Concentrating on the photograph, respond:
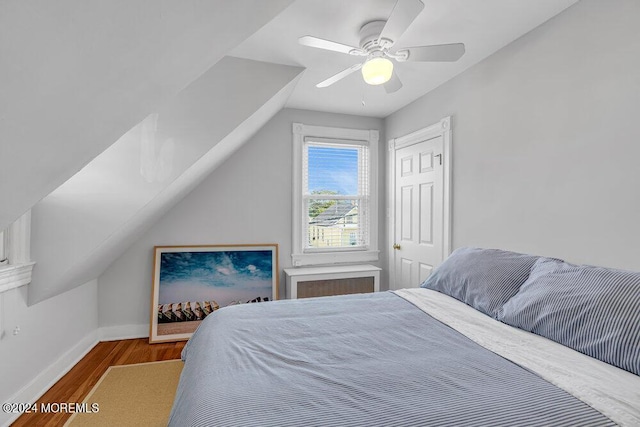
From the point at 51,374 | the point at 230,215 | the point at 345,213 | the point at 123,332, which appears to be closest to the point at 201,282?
the point at 230,215

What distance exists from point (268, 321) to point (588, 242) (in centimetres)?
184

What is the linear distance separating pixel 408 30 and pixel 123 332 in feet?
11.8

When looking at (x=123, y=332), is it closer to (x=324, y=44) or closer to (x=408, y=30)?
(x=324, y=44)

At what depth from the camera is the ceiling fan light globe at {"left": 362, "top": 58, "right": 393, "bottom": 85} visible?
1907mm

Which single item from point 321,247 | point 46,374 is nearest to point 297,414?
point 46,374

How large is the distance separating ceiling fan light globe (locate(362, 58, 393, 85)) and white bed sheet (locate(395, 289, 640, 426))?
4.66 ft

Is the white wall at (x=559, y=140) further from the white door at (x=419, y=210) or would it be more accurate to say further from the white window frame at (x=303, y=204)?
the white window frame at (x=303, y=204)

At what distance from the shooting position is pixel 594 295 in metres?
1.33

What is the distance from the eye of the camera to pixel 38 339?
2.14m

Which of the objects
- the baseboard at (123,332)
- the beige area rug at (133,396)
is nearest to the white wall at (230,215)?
the baseboard at (123,332)

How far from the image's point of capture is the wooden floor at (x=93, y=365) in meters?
1.90

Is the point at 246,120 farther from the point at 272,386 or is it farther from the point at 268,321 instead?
the point at 272,386

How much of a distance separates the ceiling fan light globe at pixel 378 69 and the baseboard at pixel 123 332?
3.09 meters

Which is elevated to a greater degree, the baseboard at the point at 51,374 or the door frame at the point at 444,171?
the door frame at the point at 444,171
